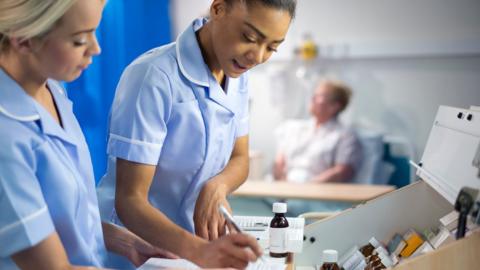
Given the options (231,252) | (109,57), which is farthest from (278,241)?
(109,57)

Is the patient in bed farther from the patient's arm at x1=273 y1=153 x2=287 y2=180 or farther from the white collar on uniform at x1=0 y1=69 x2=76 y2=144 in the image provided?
the white collar on uniform at x1=0 y1=69 x2=76 y2=144

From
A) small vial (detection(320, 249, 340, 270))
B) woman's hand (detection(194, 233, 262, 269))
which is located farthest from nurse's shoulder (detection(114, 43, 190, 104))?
small vial (detection(320, 249, 340, 270))

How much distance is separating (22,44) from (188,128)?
582 mm

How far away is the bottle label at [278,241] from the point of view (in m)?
1.51

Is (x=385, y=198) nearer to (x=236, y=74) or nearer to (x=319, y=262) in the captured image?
(x=319, y=262)

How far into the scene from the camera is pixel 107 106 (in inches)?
168

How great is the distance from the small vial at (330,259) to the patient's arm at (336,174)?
2961 mm

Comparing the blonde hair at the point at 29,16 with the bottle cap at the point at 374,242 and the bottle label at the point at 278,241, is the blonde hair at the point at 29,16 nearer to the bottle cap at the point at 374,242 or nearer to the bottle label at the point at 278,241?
the bottle label at the point at 278,241

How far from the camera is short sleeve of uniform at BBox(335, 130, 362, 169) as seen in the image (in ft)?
15.0

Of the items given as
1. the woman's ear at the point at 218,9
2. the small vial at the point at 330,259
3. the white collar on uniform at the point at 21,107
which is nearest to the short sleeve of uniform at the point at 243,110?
the woman's ear at the point at 218,9

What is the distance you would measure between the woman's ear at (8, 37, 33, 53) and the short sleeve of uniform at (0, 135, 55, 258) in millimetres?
169

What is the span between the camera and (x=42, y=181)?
111 centimetres

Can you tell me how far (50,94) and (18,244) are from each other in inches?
15.5

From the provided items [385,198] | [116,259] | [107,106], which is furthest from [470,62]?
[116,259]
